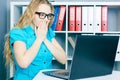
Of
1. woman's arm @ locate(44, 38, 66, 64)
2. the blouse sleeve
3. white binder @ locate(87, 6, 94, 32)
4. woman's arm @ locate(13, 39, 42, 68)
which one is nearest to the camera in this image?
woman's arm @ locate(13, 39, 42, 68)

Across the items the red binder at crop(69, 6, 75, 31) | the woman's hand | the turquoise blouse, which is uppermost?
the red binder at crop(69, 6, 75, 31)

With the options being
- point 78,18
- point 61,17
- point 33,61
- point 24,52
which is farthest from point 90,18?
point 24,52

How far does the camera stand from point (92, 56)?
1.28 m

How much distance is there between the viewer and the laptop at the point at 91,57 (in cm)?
121

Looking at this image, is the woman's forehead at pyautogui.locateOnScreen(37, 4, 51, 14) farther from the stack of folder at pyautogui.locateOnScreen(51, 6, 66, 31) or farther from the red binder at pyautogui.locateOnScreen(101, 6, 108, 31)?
the red binder at pyautogui.locateOnScreen(101, 6, 108, 31)

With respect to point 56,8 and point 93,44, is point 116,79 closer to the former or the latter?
point 93,44

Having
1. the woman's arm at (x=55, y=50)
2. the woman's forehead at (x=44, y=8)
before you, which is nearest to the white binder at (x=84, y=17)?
the woman's arm at (x=55, y=50)

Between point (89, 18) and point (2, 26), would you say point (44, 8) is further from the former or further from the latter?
point (2, 26)

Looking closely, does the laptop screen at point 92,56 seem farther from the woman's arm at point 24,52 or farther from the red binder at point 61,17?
the red binder at point 61,17

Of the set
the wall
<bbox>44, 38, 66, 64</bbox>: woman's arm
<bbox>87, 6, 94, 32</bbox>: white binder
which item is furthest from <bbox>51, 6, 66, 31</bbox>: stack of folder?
<bbox>44, 38, 66, 64</bbox>: woman's arm

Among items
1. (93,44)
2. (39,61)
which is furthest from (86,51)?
(39,61)

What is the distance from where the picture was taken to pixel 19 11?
2914 mm

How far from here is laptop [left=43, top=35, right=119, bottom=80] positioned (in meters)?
1.21

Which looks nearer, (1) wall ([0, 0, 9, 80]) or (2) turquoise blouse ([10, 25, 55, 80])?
(2) turquoise blouse ([10, 25, 55, 80])
